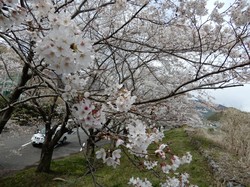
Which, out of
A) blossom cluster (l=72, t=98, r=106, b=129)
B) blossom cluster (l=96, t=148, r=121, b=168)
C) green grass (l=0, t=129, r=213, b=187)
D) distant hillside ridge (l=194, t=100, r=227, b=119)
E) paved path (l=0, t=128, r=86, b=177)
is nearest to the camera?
blossom cluster (l=72, t=98, r=106, b=129)

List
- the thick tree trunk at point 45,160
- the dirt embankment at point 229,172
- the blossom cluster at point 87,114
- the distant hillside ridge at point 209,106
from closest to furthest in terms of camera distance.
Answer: the blossom cluster at point 87,114 → the dirt embankment at point 229,172 → the thick tree trunk at point 45,160 → the distant hillside ridge at point 209,106

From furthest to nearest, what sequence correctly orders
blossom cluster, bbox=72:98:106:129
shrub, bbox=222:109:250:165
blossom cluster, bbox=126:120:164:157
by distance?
shrub, bbox=222:109:250:165
blossom cluster, bbox=126:120:164:157
blossom cluster, bbox=72:98:106:129

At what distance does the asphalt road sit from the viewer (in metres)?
14.4

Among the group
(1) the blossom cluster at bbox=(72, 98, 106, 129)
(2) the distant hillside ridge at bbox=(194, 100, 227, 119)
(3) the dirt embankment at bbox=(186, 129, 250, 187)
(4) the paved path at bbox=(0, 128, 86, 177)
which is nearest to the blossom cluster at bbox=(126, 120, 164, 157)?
(1) the blossom cluster at bbox=(72, 98, 106, 129)

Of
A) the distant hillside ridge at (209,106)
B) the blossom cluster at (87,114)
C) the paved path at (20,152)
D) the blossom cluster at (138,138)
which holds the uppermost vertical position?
the distant hillside ridge at (209,106)

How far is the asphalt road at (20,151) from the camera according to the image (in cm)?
1435

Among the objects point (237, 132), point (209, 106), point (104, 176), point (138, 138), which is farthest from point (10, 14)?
point (209, 106)

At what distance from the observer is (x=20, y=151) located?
17188 millimetres

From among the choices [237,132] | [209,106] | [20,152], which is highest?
[209,106]

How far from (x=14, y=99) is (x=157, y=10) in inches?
131

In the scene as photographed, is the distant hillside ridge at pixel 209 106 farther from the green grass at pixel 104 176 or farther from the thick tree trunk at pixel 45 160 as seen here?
the thick tree trunk at pixel 45 160

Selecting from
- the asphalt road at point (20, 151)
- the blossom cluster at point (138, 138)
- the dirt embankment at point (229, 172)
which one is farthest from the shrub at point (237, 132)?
the blossom cluster at point (138, 138)

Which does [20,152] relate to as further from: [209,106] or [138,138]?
[138,138]

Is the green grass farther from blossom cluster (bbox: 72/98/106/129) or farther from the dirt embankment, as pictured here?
blossom cluster (bbox: 72/98/106/129)
